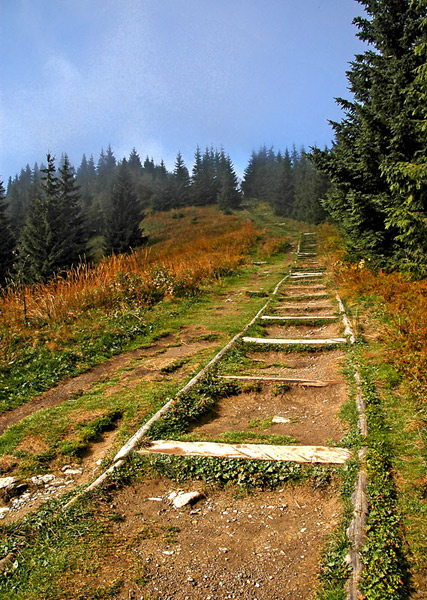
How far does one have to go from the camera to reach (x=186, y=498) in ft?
8.29

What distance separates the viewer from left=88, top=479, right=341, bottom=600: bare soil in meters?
1.80

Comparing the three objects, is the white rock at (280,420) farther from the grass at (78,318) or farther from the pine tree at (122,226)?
the pine tree at (122,226)

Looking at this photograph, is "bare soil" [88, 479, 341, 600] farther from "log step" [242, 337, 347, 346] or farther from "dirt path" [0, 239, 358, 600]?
"log step" [242, 337, 347, 346]

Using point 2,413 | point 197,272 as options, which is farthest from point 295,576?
point 197,272

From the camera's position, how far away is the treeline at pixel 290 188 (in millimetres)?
34562

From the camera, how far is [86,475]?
2914 mm

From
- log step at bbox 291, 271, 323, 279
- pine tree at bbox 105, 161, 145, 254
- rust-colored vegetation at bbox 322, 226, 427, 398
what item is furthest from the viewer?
pine tree at bbox 105, 161, 145, 254

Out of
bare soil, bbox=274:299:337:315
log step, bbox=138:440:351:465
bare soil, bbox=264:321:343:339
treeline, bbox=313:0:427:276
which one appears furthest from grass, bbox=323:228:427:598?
treeline, bbox=313:0:427:276

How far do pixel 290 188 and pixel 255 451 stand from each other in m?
59.5

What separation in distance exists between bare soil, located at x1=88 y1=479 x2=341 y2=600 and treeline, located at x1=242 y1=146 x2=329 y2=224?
28.5 ft

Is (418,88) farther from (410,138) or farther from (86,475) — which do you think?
(86,475)

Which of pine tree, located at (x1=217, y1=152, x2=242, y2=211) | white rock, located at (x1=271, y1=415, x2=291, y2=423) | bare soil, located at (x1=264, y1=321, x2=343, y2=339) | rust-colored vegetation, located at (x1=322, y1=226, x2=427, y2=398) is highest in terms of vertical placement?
pine tree, located at (x1=217, y1=152, x2=242, y2=211)

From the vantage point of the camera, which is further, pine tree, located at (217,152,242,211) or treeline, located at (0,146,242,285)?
pine tree, located at (217,152,242,211)

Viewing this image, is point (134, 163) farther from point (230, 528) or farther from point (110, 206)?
point (230, 528)
